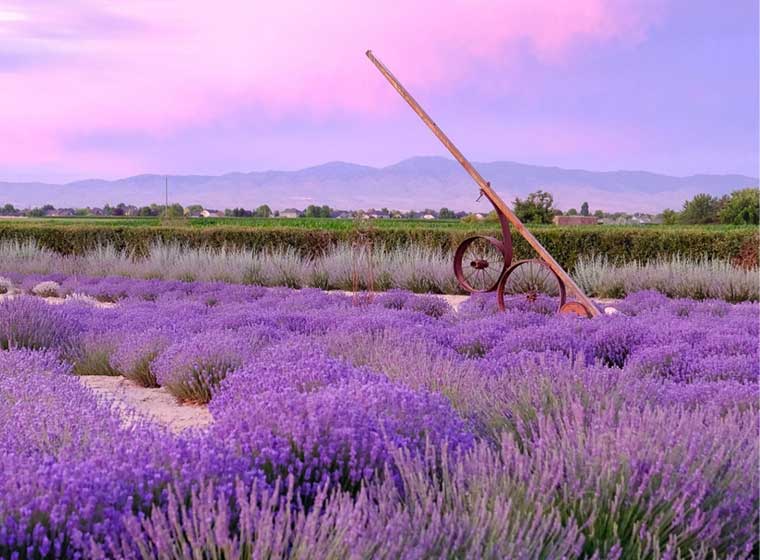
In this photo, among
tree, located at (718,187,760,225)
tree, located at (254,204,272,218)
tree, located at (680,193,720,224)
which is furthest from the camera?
tree, located at (254,204,272,218)

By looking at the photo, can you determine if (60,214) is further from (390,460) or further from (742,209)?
(390,460)

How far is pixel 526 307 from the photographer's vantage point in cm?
757

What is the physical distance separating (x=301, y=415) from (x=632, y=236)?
36.9 feet

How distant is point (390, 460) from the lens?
2545 millimetres

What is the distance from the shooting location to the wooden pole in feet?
21.7

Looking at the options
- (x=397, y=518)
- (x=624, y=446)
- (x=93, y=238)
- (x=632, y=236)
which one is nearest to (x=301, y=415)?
(x=397, y=518)

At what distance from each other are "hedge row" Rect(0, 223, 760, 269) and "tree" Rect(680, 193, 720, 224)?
31.3 m

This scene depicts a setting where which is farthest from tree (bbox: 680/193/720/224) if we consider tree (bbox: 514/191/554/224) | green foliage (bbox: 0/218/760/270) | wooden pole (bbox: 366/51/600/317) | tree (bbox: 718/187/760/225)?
wooden pole (bbox: 366/51/600/317)

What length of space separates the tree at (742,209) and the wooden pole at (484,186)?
114ft

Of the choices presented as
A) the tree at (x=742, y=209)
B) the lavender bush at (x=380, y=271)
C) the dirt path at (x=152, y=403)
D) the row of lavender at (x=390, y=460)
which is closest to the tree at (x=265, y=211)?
the tree at (x=742, y=209)

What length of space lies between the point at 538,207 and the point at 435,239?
61.9 ft

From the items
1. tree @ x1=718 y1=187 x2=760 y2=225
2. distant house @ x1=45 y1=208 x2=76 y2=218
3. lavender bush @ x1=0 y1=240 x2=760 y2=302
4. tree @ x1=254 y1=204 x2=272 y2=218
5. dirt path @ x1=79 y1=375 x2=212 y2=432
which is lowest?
dirt path @ x1=79 y1=375 x2=212 y2=432

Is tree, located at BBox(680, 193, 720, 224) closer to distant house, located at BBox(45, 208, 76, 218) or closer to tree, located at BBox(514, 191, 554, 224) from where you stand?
tree, located at BBox(514, 191, 554, 224)

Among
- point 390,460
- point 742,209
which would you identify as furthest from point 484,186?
point 742,209
